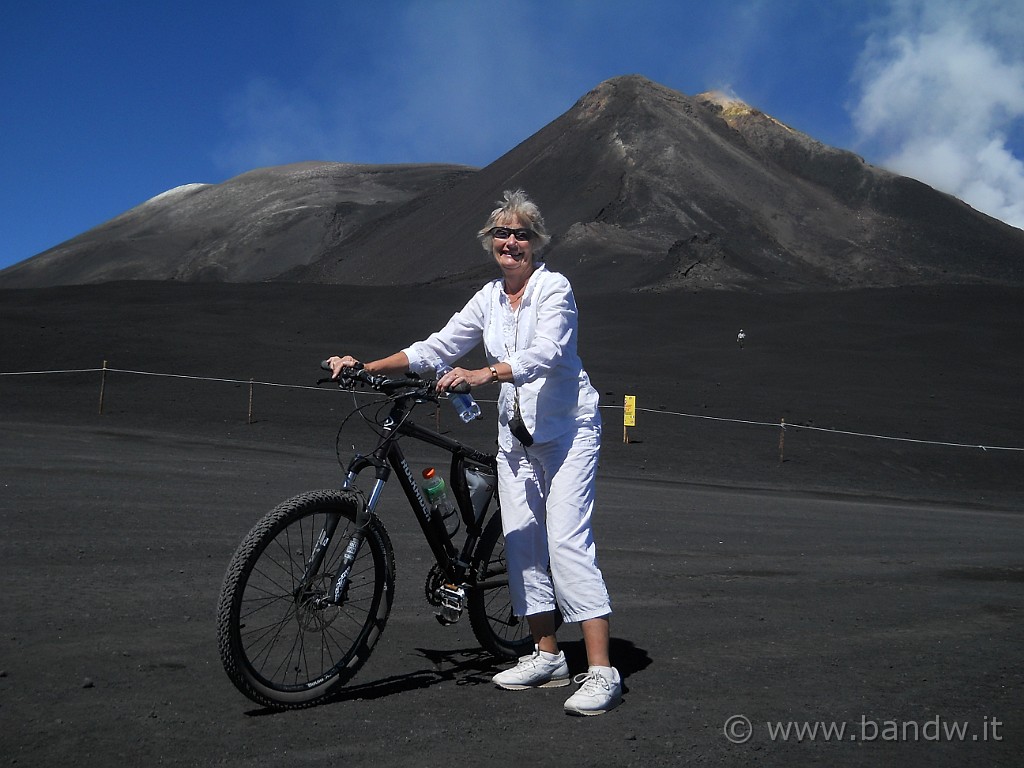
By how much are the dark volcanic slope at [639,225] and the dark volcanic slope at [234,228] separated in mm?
423

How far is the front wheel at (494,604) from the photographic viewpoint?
497 cm

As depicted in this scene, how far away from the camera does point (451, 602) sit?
4.67 meters

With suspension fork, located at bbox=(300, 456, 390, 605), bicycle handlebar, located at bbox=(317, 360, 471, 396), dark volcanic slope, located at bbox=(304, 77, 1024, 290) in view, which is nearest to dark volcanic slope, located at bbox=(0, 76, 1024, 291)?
dark volcanic slope, located at bbox=(304, 77, 1024, 290)

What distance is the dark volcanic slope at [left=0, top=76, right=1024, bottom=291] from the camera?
76.4m

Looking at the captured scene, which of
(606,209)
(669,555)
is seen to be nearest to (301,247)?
(606,209)

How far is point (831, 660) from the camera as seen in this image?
5.25m

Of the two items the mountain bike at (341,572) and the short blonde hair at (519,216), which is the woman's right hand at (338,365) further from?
the short blonde hair at (519,216)

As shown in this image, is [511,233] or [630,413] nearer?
[511,233]

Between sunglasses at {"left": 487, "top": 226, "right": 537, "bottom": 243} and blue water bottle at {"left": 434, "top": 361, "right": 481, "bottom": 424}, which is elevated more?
sunglasses at {"left": 487, "top": 226, "right": 537, "bottom": 243}

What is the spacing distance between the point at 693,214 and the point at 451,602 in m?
85.4

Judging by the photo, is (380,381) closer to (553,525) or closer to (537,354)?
(537,354)

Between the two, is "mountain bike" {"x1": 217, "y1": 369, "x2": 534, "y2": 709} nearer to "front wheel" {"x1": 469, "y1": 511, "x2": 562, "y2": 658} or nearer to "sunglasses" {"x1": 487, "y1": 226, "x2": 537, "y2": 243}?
"front wheel" {"x1": 469, "y1": 511, "x2": 562, "y2": 658}

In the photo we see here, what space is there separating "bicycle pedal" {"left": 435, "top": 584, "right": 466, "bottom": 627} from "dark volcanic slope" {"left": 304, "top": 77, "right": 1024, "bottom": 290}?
5467cm

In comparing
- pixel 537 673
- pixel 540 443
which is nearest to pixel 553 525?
pixel 540 443
